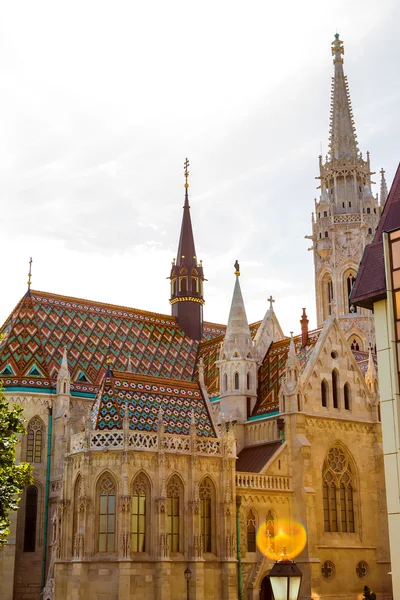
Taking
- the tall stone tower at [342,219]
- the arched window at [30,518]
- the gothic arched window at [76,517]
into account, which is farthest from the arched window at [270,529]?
the tall stone tower at [342,219]

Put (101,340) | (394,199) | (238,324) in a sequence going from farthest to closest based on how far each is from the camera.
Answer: (101,340)
(238,324)
(394,199)

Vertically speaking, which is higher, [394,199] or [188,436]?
[394,199]

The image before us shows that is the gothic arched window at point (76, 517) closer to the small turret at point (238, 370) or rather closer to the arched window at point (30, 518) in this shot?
the arched window at point (30, 518)

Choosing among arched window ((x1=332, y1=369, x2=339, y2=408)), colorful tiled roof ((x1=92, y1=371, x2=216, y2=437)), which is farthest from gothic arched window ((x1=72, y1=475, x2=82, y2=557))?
arched window ((x1=332, y1=369, x2=339, y2=408))

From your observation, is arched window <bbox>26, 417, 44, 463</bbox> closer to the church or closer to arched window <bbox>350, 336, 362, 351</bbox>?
the church

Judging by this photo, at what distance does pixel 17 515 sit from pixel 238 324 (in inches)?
593

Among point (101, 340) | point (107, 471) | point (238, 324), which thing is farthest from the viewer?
point (101, 340)

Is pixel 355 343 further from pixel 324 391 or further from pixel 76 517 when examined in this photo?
pixel 76 517

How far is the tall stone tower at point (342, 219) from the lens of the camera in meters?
71.8

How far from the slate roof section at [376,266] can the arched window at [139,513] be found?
41.6 feet

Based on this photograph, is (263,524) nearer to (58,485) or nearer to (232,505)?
(232,505)

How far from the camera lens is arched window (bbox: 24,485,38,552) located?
39.1 meters

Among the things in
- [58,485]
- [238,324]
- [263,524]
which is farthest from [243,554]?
[238,324]

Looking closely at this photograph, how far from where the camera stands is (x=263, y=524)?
35.4 meters
